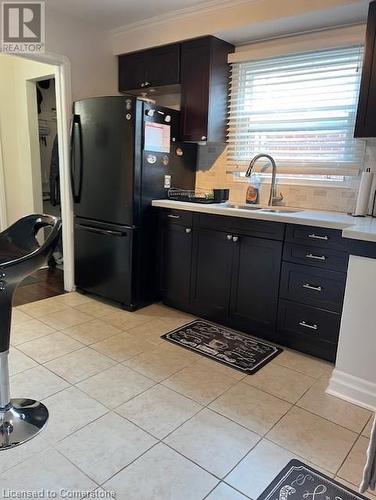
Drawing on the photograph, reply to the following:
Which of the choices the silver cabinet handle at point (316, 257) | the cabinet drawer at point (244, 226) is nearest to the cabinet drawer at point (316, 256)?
the silver cabinet handle at point (316, 257)

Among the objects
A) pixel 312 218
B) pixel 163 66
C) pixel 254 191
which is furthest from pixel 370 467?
pixel 163 66

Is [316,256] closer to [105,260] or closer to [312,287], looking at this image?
[312,287]

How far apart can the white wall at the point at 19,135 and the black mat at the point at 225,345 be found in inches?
100

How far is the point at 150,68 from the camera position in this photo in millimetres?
3336

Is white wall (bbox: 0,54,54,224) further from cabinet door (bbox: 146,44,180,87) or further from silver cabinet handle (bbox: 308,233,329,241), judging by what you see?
silver cabinet handle (bbox: 308,233,329,241)

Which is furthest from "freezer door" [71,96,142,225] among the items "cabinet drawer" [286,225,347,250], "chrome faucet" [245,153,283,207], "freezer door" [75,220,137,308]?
"cabinet drawer" [286,225,347,250]

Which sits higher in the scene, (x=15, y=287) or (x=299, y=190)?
(x=299, y=190)

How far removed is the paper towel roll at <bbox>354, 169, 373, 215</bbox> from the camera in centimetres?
249

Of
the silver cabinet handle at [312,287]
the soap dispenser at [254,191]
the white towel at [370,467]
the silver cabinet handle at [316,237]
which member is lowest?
the white towel at [370,467]

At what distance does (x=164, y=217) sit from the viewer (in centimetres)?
311

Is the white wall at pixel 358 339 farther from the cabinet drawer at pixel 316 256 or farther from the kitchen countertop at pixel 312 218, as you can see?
the cabinet drawer at pixel 316 256

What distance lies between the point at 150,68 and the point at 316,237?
7.21 ft

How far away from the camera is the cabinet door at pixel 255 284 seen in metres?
2.52

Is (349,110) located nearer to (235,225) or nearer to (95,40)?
(235,225)
